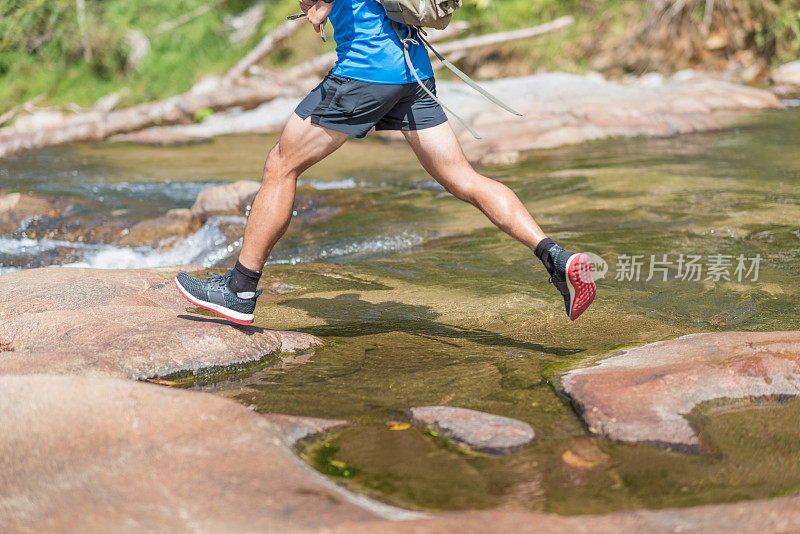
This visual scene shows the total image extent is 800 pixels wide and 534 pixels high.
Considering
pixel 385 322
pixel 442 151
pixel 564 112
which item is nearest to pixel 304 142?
pixel 442 151

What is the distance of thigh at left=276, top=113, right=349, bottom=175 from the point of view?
324cm

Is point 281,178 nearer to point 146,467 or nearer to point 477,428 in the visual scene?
point 477,428

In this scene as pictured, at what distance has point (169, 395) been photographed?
2.44m

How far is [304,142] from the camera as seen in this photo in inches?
128

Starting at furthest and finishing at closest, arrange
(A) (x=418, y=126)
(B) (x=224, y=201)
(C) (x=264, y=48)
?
(C) (x=264, y=48), (B) (x=224, y=201), (A) (x=418, y=126)

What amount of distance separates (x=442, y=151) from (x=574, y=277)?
771 millimetres

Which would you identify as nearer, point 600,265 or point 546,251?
point 546,251

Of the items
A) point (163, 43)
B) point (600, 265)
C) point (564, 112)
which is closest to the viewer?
point (600, 265)

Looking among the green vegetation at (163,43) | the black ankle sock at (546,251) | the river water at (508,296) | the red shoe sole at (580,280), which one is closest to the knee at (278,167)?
the river water at (508,296)

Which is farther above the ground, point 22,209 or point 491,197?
point 491,197

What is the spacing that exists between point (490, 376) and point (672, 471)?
93 cm

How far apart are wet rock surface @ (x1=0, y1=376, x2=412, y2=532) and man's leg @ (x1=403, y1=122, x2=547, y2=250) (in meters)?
1.45

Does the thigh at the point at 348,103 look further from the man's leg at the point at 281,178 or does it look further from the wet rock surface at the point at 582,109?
the wet rock surface at the point at 582,109

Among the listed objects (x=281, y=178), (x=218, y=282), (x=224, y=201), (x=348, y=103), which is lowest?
(x=224, y=201)
